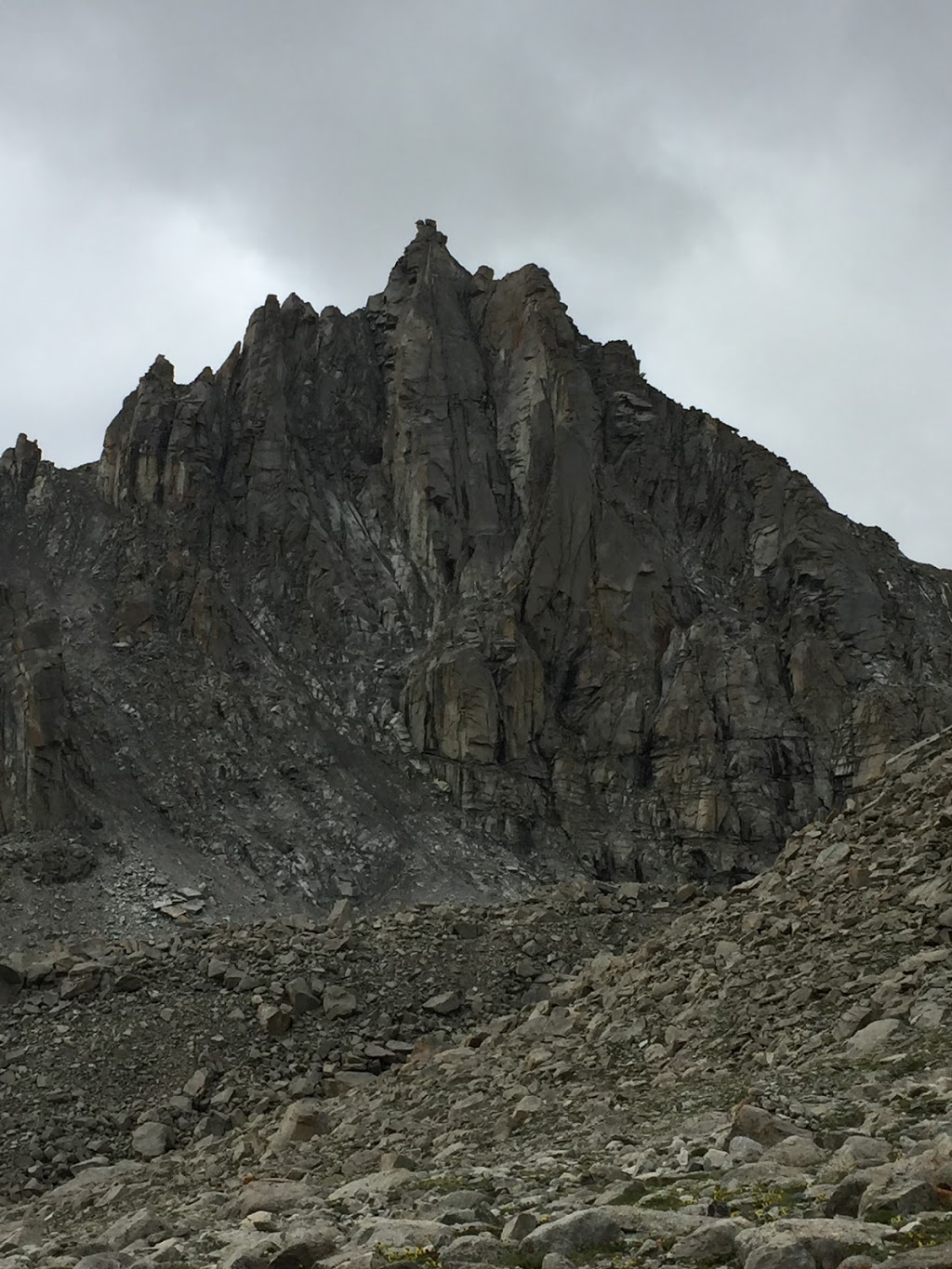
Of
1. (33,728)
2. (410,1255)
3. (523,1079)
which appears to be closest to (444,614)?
(33,728)

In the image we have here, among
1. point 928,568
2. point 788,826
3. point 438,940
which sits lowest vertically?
point 438,940

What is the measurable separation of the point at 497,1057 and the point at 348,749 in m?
57.4

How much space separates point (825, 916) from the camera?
2067 cm

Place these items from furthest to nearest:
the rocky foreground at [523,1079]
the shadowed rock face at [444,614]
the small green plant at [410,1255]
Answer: the shadowed rock face at [444,614] < the rocky foreground at [523,1079] < the small green plant at [410,1255]

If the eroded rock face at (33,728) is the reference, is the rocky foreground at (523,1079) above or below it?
below

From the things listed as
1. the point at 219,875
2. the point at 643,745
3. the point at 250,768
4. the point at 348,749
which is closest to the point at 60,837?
the point at 219,875

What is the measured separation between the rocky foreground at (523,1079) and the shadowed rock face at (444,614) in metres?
39.9

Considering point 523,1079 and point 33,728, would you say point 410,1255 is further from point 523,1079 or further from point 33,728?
point 33,728

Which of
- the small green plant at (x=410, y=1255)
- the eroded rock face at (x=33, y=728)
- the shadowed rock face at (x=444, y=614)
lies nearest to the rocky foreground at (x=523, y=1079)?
the small green plant at (x=410, y=1255)

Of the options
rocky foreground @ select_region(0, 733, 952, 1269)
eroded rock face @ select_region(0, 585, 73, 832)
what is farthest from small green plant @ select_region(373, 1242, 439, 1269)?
eroded rock face @ select_region(0, 585, 73, 832)

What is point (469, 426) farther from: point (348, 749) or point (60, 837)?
point (60, 837)

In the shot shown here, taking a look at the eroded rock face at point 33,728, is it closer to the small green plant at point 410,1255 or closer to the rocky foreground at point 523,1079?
Answer: the rocky foreground at point 523,1079

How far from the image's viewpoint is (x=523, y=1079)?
19953 millimetres

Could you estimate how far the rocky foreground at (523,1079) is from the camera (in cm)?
911
